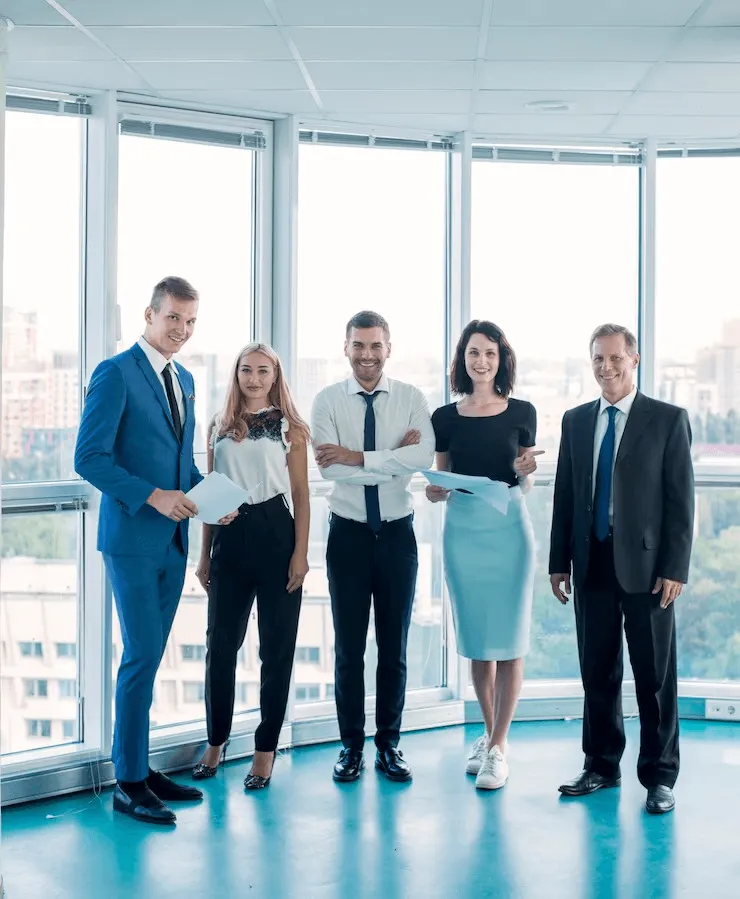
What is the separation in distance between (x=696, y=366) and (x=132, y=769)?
3.16 m

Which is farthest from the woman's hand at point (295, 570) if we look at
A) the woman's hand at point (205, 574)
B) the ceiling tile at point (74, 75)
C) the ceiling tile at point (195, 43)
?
the ceiling tile at point (74, 75)

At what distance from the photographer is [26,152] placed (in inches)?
152

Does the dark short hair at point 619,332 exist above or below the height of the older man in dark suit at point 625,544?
above

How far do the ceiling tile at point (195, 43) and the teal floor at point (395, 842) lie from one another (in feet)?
8.71

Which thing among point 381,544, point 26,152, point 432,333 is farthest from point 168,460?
point 432,333

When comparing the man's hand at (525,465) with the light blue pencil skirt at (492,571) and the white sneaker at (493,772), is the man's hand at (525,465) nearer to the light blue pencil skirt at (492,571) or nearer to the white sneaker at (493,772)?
the light blue pencil skirt at (492,571)

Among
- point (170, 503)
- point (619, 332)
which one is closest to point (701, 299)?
point (619, 332)

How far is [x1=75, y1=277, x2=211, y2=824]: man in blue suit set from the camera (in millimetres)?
3369

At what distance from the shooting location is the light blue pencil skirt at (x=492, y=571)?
380 centimetres

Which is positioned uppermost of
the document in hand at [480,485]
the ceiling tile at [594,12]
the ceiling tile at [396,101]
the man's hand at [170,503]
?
the ceiling tile at [396,101]

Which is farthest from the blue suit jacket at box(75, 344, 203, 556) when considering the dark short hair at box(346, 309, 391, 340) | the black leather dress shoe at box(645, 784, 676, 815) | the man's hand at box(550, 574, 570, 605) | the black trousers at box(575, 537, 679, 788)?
the black leather dress shoe at box(645, 784, 676, 815)

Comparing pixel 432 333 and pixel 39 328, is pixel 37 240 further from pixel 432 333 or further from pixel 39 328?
pixel 432 333

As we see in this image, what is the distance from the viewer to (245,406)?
12.2ft

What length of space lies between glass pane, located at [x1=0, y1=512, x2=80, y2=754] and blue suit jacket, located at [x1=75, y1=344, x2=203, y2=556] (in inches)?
19.9
